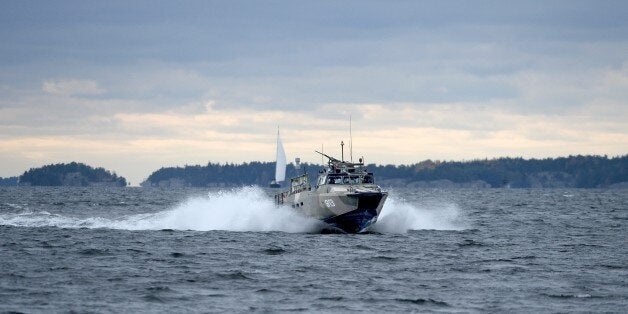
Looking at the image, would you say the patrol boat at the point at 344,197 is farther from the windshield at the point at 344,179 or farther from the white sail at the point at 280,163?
the white sail at the point at 280,163

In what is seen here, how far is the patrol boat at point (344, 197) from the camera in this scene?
50.5m

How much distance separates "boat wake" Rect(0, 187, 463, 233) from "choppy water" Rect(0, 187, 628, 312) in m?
0.15

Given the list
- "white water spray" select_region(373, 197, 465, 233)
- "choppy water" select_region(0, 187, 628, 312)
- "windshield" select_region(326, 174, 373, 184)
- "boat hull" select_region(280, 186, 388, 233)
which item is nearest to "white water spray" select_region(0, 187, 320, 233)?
"choppy water" select_region(0, 187, 628, 312)

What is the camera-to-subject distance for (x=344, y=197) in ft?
165

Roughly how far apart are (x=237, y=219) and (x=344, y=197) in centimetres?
1401

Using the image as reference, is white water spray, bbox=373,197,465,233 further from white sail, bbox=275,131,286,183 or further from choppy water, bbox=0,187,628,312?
white sail, bbox=275,131,286,183

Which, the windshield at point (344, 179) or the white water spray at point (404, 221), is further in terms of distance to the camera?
the white water spray at point (404, 221)

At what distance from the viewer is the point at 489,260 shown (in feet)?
134

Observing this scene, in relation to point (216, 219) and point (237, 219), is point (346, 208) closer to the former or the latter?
point (237, 219)

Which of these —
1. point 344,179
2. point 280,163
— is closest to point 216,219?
point 344,179

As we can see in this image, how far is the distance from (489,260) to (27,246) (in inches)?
842

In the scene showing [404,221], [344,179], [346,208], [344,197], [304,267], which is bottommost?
[304,267]

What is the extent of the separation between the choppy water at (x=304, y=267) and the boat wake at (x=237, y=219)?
155mm

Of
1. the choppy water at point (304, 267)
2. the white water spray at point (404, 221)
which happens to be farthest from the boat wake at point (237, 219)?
the choppy water at point (304, 267)
